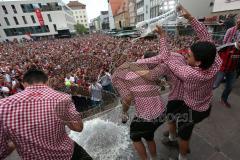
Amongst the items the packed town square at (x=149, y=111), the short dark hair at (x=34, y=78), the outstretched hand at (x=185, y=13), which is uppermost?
the outstretched hand at (x=185, y=13)

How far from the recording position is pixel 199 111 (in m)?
1.96

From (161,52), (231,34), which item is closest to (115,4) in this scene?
(231,34)

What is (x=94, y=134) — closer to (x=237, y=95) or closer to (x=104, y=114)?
(x=104, y=114)

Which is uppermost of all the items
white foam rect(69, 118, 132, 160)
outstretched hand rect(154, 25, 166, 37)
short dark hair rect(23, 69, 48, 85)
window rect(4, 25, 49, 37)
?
outstretched hand rect(154, 25, 166, 37)

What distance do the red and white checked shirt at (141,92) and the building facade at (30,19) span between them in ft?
176

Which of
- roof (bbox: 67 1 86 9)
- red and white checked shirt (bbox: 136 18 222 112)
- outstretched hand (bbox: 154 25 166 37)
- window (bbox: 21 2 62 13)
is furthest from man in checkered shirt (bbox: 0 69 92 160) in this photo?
roof (bbox: 67 1 86 9)

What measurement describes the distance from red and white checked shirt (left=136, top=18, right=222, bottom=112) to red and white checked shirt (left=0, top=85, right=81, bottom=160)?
3.45ft

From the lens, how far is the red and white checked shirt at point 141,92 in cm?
182

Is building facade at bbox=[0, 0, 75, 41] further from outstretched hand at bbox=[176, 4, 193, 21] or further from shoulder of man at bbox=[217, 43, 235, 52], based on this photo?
outstretched hand at bbox=[176, 4, 193, 21]

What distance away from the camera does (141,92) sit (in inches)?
72.3

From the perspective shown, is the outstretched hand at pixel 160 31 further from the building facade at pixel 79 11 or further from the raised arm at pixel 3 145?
the building facade at pixel 79 11

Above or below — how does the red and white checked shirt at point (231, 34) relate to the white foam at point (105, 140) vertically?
above

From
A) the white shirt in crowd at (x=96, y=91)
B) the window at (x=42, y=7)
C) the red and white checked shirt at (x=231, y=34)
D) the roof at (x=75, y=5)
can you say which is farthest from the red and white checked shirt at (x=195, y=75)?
the roof at (x=75, y=5)

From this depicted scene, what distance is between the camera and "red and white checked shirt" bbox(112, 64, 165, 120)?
1.82 meters
